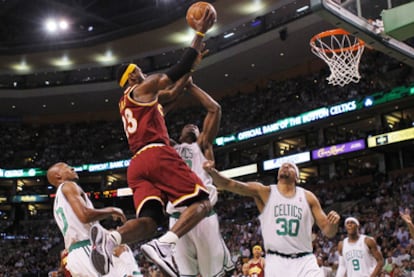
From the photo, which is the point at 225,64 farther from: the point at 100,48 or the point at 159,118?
the point at 159,118

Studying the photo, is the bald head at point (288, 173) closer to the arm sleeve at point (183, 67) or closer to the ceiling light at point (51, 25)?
the arm sleeve at point (183, 67)

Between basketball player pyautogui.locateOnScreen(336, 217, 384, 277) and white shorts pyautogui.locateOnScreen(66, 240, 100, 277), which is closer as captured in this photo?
white shorts pyautogui.locateOnScreen(66, 240, 100, 277)

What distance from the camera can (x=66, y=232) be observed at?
20.4 feet

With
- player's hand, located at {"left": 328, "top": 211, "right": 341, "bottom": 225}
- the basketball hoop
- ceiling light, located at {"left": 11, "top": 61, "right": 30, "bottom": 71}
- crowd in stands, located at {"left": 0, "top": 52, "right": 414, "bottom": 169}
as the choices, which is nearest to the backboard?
player's hand, located at {"left": 328, "top": 211, "right": 341, "bottom": 225}

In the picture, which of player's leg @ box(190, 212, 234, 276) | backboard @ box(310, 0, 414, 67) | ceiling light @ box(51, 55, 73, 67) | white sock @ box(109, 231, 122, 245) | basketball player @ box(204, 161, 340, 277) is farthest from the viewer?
ceiling light @ box(51, 55, 73, 67)

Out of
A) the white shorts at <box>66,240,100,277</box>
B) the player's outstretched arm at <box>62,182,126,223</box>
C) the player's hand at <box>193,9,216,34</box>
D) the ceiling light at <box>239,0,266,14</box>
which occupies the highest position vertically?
the ceiling light at <box>239,0,266,14</box>

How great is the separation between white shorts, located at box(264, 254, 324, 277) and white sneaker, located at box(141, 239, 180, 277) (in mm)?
1929

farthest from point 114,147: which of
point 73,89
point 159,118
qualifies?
point 159,118

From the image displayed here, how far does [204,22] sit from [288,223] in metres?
2.39

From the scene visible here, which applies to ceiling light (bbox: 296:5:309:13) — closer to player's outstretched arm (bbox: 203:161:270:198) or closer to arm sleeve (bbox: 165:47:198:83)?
player's outstretched arm (bbox: 203:161:270:198)

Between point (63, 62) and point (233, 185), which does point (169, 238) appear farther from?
point (63, 62)

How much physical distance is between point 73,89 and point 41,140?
15.9ft

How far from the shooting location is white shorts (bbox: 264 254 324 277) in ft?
20.4

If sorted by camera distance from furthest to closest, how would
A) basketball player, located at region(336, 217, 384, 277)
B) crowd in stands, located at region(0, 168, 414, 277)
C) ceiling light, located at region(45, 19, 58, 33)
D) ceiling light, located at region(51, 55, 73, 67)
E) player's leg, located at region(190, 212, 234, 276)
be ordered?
1. ceiling light, located at region(51, 55, 73, 67)
2. ceiling light, located at region(45, 19, 58, 33)
3. crowd in stands, located at region(0, 168, 414, 277)
4. basketball player, located at region(336, 217, 384, 277)
5. player's leg, located at region(190, 212, 234, 276)
